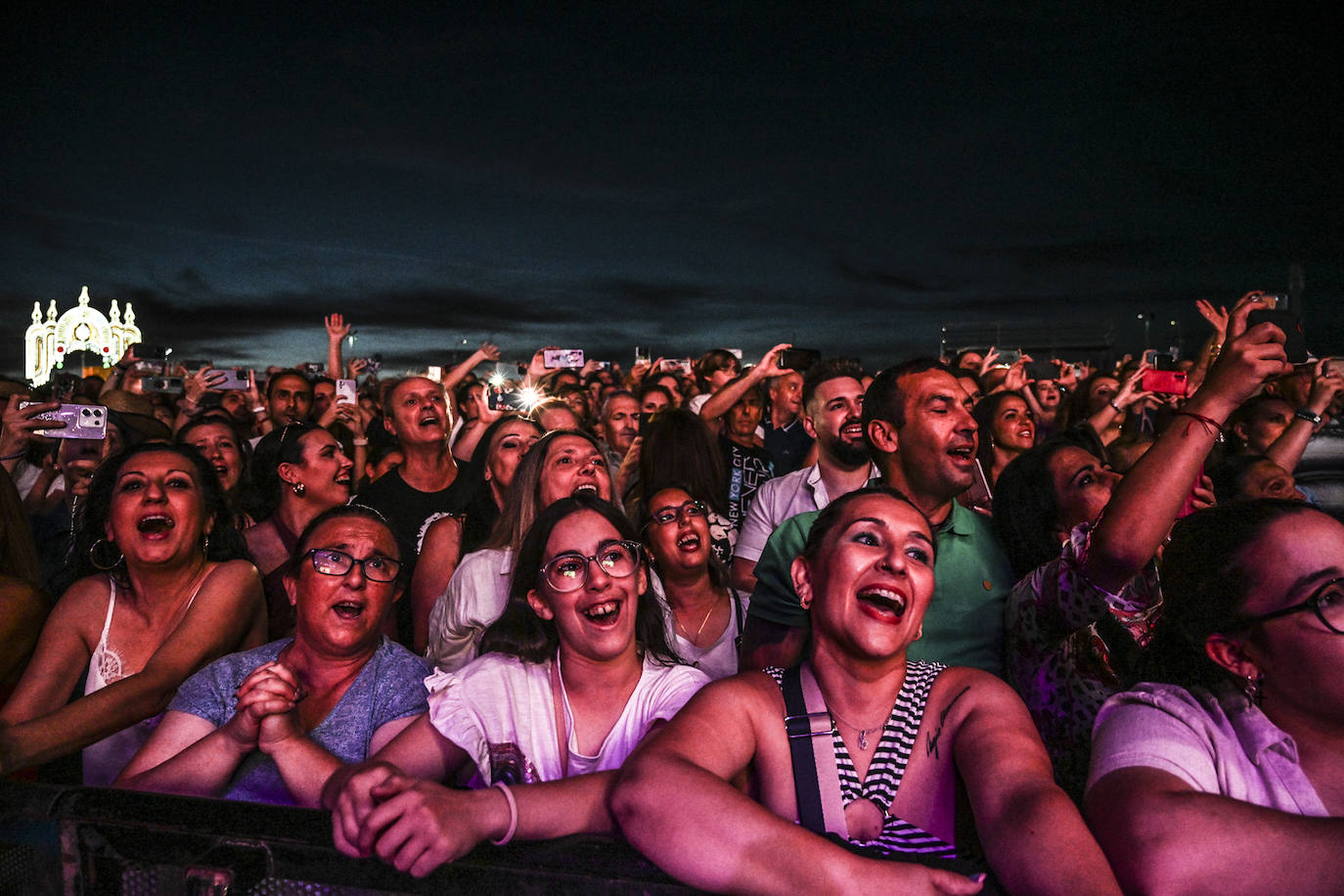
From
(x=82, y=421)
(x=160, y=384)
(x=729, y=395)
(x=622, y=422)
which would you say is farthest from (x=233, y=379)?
(x=729, y=395)

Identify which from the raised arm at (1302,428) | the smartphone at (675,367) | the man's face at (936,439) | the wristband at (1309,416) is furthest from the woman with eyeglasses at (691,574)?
the smartphone at (675,367)

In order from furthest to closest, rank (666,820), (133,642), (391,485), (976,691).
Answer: (391,485), (133,642), (976,691), (666,820)

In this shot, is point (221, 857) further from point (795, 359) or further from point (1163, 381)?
point (795, 359)

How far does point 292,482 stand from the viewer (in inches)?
176

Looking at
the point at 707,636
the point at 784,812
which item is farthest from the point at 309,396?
the point at 784,812

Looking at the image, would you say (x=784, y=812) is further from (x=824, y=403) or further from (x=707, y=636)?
(x=824, y=403)

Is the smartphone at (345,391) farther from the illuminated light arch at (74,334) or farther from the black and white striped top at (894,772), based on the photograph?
the illuminated light arch at (74,334)

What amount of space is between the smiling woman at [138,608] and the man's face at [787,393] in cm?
475

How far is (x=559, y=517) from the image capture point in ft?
8.77

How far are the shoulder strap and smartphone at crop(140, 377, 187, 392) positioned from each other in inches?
318

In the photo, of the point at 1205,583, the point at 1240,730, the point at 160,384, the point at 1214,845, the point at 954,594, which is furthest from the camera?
the point at 160,384

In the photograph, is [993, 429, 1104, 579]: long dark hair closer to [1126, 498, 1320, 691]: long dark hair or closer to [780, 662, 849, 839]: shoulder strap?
[1126, 498, 1320, 691]: long dark hair

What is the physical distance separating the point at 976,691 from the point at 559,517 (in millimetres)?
1337

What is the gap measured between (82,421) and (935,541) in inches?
171
